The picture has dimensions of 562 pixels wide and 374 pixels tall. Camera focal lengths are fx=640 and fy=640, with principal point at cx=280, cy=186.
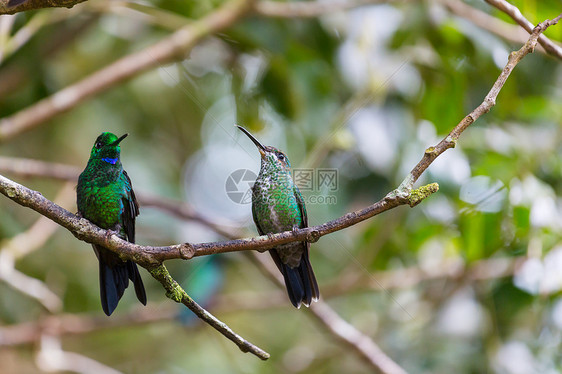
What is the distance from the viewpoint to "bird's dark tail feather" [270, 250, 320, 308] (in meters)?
2.36

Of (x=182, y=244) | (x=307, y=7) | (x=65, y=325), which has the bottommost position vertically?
(x=65, y=325)

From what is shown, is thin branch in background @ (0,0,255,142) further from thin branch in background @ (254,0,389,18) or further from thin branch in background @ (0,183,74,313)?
thin branch in background @ (0,183,74,313)

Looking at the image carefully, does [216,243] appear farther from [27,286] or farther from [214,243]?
[27,286]

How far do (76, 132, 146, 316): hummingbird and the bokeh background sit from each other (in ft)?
5.14

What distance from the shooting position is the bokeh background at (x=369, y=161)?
4.98 m

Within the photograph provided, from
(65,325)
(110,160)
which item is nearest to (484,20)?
(110,160)

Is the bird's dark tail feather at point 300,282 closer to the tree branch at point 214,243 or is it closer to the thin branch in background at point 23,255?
the tree branch at point 214,243

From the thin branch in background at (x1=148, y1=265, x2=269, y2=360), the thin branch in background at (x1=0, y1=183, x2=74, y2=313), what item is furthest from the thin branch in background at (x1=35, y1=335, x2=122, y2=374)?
the thin branch in background at (x1=148, y1=265, x2=269, y2=360)

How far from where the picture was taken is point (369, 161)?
557 cm

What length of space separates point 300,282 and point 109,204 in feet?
2.57

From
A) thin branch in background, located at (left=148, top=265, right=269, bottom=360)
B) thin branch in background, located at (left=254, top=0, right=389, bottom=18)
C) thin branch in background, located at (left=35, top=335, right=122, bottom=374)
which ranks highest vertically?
thin branch in background, located at (left=254, top=0, right=389, bottom=18)

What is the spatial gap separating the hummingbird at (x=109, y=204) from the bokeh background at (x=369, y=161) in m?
1.57

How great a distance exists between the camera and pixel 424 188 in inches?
74.5

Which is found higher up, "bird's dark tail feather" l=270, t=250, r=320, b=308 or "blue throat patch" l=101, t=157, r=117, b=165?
"blue throat patch" l=101, t=157, r=117, b=165
